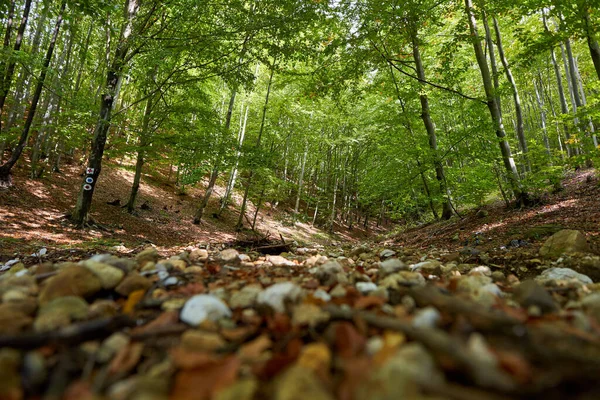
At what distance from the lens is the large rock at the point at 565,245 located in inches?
136

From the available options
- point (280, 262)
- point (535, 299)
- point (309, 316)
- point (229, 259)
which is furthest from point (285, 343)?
point (280, 262)

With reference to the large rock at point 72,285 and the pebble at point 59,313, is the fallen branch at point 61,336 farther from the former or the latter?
the large rock at point 72,285

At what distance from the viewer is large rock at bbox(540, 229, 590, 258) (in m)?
3.46

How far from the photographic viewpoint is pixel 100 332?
3.74ft

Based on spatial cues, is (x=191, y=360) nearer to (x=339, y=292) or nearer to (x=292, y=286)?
(x=292, y=286)

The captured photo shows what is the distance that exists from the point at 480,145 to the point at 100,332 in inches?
331

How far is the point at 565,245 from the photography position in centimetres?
353

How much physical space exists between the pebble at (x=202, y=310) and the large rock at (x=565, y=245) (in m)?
4.09

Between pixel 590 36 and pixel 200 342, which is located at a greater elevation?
pixel 590 36

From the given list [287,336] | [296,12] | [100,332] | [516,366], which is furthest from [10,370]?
[296,12]

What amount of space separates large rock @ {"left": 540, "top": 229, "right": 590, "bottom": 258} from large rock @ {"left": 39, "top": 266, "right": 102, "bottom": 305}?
4.69 meters

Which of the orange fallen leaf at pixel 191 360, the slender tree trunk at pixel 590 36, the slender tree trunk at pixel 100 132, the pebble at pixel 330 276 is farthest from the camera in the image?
the slender tree trunk at pixel 100 132

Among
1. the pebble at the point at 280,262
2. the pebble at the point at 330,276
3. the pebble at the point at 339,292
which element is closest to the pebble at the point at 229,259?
the pebble at the point at 280,262

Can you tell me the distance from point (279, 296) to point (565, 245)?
4.03 metres
